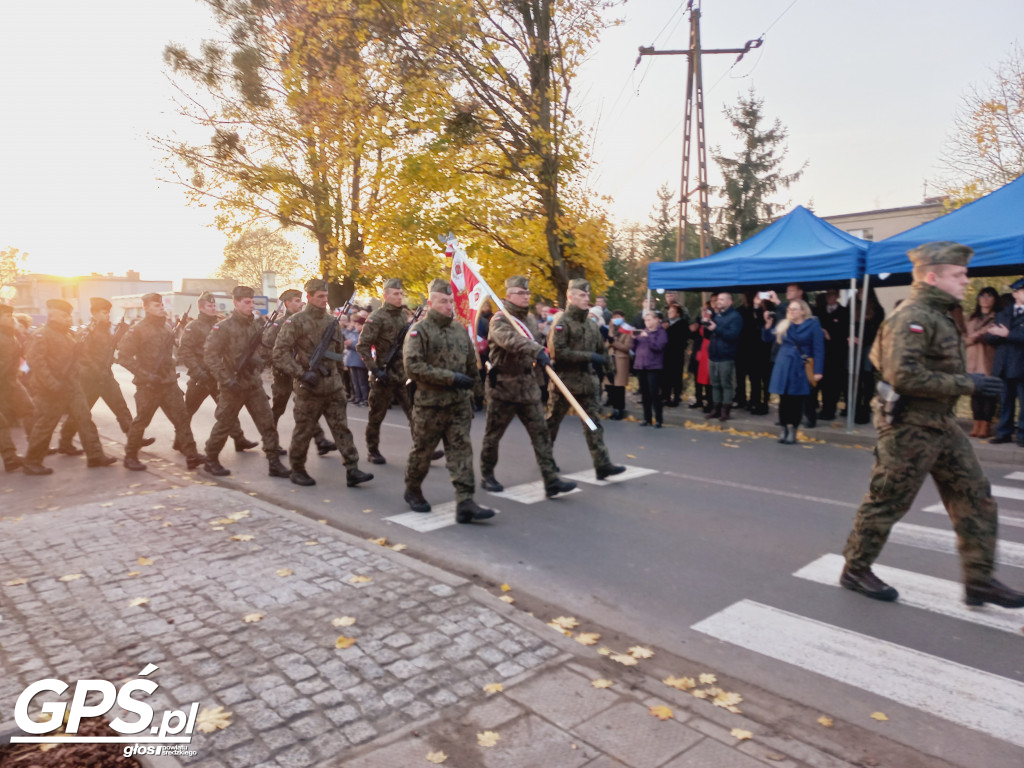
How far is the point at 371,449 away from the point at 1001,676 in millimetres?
6853

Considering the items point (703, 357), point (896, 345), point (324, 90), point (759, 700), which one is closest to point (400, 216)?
point (324, 90)

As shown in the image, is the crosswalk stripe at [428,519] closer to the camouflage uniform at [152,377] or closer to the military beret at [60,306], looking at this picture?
the camouflage uniform at [152,377]

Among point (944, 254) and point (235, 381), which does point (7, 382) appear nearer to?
point (235, 381)

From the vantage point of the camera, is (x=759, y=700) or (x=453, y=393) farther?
(x=453, y=393)

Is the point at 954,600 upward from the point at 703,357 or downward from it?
downward

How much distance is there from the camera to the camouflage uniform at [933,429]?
159 inches

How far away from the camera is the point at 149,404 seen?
868 cm

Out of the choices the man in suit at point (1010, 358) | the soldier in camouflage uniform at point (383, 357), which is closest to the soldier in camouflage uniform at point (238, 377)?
the soldier in camouflage uniform at point (383, 357)

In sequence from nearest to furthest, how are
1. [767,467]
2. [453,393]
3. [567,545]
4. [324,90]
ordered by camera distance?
[567,545]
[453,393]
[767,467]
[324,90]

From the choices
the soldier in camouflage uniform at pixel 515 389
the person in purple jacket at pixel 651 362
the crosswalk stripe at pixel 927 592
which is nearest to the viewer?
the crosswalk stripe at pixel 927 592

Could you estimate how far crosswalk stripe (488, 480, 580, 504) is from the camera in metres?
6.87

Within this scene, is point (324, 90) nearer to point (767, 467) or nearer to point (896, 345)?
point (767, 467)

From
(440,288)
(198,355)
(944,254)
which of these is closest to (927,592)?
(944,254)

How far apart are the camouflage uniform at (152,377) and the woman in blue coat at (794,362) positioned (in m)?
7.97
